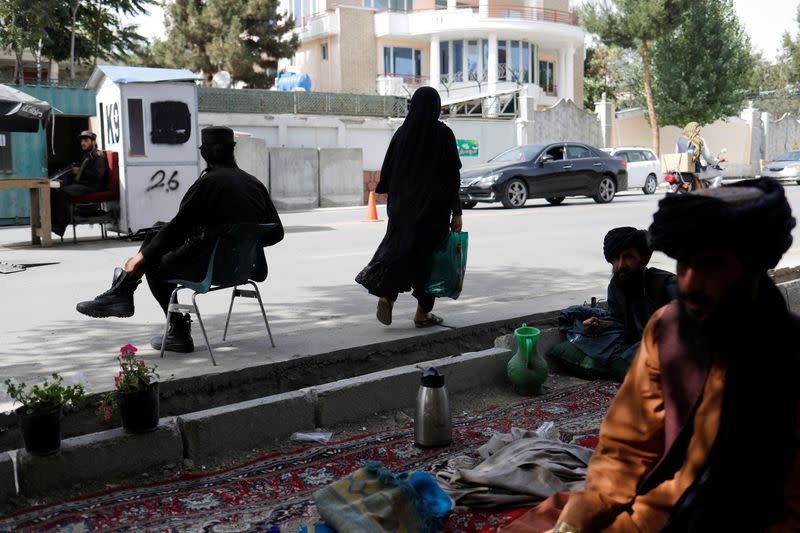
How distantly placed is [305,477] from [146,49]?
35953 millimetres

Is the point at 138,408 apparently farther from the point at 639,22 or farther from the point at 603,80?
the point at 603,80

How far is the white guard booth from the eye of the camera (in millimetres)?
13562

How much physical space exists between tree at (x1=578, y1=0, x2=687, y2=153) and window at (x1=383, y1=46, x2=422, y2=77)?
30.0 ft

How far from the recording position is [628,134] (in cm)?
4106

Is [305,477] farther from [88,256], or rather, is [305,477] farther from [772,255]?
[88,256]

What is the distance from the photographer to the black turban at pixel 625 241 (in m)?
5.00

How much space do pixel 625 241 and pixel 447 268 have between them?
1.59 metres

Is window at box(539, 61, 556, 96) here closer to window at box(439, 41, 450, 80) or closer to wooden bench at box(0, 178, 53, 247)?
window at box(439, 41, 450, 80)

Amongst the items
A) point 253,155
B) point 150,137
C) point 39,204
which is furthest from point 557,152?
point 39,204

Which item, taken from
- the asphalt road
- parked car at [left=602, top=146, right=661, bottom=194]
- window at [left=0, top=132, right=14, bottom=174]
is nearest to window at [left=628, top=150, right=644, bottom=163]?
parked car at [left=602, top=146, right=661, bottom=194]

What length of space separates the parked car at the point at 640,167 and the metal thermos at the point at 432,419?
877 inches

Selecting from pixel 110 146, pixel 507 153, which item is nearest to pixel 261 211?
pixel 110 146

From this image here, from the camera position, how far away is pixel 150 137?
13.7m

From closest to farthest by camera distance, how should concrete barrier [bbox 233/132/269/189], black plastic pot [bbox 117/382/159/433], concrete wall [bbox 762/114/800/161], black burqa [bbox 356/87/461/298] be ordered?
black plastic pot [bbox 117/382/159/433] < black burqa [bbox 356/87/461/298] < concrete barrier [bbox 233/132/269/189] < concrete wall [bbox 762/114/800/161]
